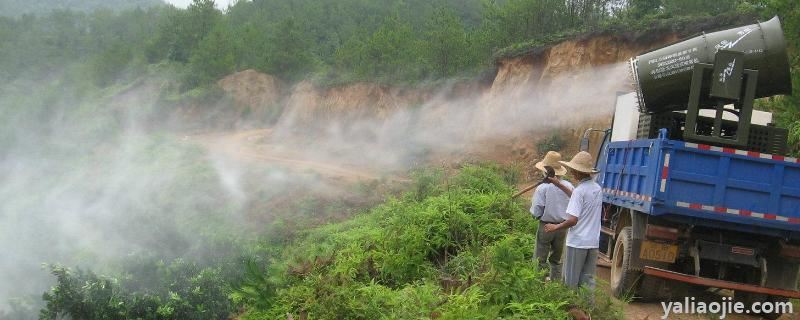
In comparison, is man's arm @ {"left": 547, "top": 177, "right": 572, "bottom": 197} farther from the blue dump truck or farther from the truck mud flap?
the truck mud flap

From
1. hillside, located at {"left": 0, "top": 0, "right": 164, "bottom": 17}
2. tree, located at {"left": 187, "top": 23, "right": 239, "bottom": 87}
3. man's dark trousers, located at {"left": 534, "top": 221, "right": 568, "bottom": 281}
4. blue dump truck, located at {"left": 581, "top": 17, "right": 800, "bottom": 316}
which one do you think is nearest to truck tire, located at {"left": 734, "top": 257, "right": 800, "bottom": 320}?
blue dump truck, located at {"left": 581, "top": 17, "right": 800, "bottom": 316}

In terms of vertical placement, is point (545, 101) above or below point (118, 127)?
above

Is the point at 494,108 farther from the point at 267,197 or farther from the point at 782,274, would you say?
the point at 782,274

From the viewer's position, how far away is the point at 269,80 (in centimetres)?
4050

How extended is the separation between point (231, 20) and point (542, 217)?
6708 centimetres

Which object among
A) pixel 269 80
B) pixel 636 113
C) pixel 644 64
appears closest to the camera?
pixel 644 64

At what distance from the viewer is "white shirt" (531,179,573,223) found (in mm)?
6840

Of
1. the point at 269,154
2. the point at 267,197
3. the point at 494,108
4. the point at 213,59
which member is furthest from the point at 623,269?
the point at 213,59

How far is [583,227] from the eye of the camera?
625 cm

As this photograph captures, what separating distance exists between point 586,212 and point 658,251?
1836mm

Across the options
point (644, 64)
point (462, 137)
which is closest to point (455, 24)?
point (462, 137)

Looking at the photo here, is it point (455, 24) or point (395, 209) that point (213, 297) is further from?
point (455, 24)

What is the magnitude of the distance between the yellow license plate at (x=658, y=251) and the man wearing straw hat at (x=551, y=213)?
43.1 inches

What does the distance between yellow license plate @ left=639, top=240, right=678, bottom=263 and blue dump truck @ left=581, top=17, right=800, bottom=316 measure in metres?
0.01
